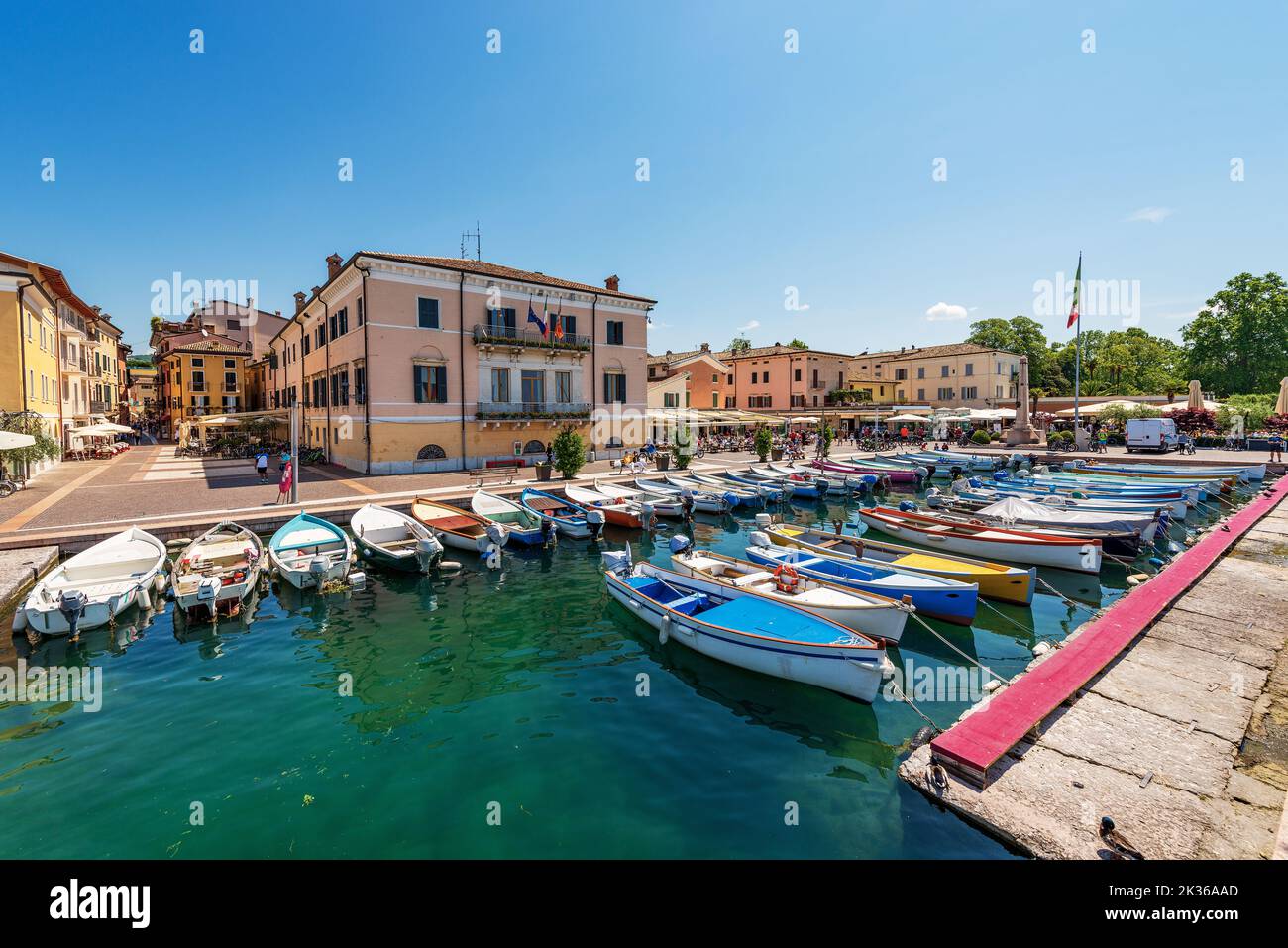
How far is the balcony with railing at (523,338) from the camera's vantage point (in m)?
33.5

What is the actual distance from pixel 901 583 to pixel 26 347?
42.3m

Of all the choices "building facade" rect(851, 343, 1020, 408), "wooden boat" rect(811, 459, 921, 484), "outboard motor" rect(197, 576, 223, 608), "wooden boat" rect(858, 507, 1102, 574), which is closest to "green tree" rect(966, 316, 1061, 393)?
"building facade" rect(851, 343, 1020, 408)

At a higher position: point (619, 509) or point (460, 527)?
point (619, 509)

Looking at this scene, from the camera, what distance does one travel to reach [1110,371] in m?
75.9

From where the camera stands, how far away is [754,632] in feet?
31.9

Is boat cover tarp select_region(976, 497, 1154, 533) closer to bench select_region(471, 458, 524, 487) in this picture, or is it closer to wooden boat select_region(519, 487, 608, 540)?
wooden boat select_region(519, 487, 608, 540)

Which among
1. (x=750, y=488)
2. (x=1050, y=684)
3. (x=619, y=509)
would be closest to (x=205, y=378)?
(x=619, y=509)

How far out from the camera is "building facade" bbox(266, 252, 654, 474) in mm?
30984

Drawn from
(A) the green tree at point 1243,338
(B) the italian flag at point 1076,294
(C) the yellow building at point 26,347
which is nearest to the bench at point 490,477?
(C) the yellow building at point 26,347

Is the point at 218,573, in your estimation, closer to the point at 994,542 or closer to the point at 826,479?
the point at 994,542

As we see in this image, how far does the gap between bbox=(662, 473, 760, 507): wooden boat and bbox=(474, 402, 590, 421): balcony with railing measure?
10604 millimetres
